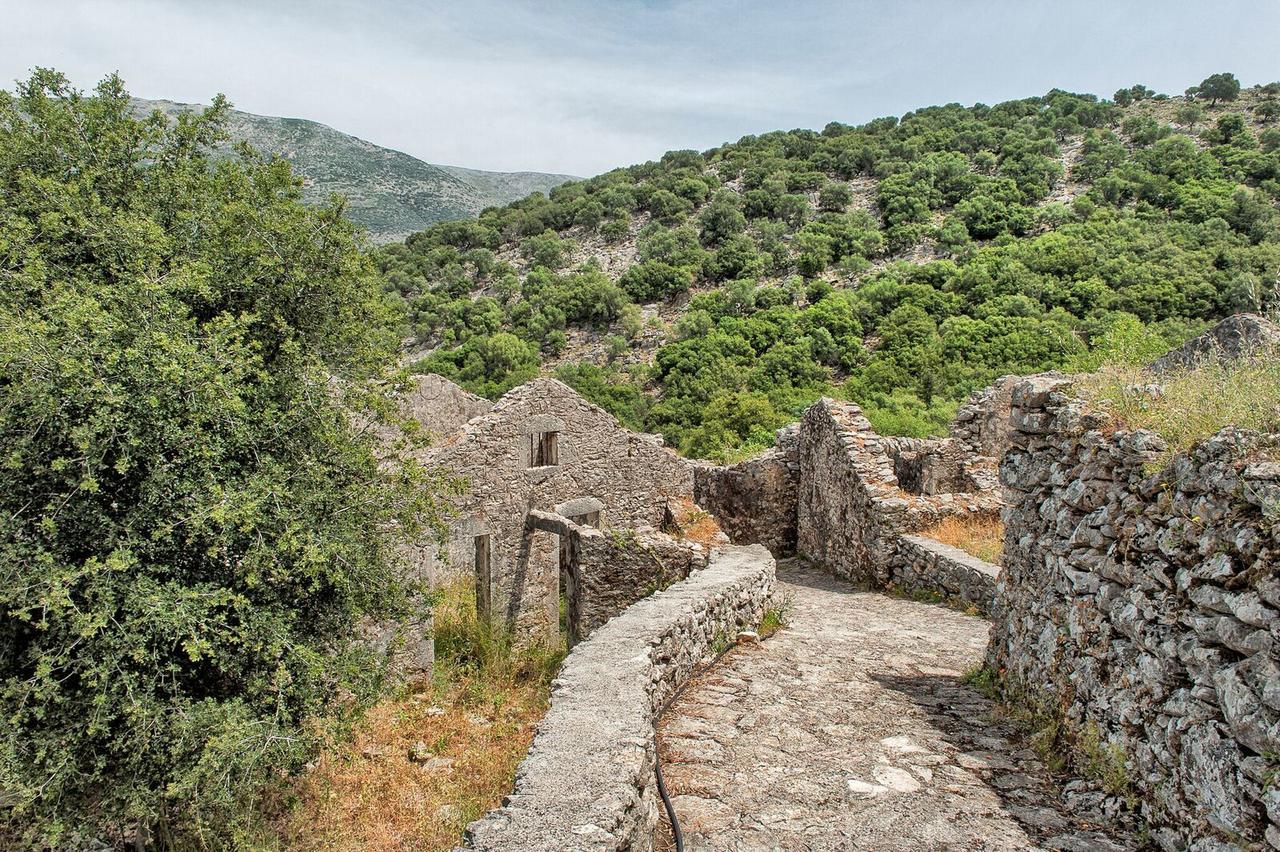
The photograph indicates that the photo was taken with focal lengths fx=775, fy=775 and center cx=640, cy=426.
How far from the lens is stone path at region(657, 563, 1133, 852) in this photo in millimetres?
3727

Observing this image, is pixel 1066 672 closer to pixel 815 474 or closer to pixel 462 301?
pixel 815 474

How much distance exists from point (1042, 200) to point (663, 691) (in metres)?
61.7

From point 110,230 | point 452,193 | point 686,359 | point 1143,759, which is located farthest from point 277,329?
point 452,193

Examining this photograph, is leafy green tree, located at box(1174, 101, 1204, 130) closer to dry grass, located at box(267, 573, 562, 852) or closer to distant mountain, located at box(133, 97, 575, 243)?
distant mountain, located at box(133, 97, 575, 243)

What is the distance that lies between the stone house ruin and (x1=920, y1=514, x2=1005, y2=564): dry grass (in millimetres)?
4500

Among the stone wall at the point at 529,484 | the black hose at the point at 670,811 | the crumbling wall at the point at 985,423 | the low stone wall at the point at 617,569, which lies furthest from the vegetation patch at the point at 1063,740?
the crumbling wall at the point at 985,423

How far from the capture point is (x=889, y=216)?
59.4 m

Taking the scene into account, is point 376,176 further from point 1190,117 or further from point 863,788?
point 863,788

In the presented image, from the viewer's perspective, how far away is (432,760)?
8.37 m

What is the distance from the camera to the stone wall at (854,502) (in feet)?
38.4

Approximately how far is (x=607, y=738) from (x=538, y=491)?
10.2m

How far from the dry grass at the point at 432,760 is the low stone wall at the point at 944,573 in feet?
17.3

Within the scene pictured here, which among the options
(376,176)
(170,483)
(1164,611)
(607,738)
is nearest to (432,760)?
(170,483)

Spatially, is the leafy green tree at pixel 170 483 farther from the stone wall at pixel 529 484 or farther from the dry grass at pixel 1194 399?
the dry grass at pixel 1194 399
